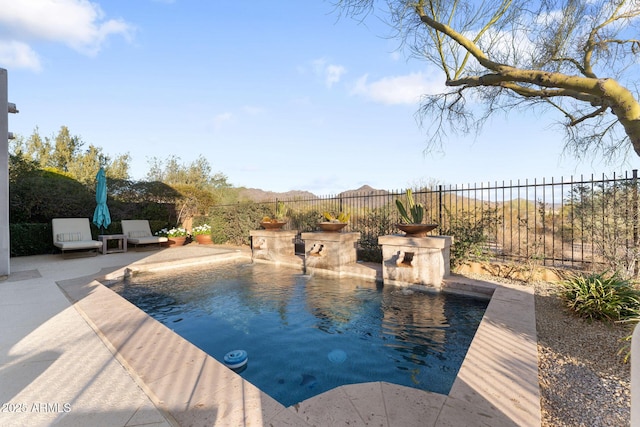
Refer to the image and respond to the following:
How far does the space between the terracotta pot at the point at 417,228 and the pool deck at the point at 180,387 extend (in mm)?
2174

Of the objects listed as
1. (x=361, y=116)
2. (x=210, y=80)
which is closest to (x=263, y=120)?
(x=210, y=80)

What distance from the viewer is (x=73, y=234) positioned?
8992mm

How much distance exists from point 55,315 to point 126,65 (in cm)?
792

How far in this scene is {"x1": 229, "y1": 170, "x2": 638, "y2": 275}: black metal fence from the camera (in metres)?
4.84

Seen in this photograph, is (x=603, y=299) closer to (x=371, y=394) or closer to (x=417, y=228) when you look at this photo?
(x=417, y=228)

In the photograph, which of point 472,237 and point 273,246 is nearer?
point 472,237

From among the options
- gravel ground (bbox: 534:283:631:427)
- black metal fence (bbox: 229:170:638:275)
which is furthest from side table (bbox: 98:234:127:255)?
gravel ground (bbox: 534:283:631:427)

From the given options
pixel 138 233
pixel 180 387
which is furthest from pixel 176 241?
pixel 180 387

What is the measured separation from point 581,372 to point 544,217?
457 cm

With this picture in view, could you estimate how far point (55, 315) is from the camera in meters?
3.58

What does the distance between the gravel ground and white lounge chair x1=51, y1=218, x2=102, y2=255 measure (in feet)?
34.7

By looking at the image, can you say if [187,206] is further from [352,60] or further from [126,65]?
[352,60]

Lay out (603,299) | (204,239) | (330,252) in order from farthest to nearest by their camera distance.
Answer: (204,239) → (330,252) → (603,299)

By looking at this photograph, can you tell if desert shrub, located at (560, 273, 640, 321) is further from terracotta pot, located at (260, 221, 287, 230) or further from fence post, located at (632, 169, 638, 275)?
terracotta pot, located at (260, 221, 287, 230)
